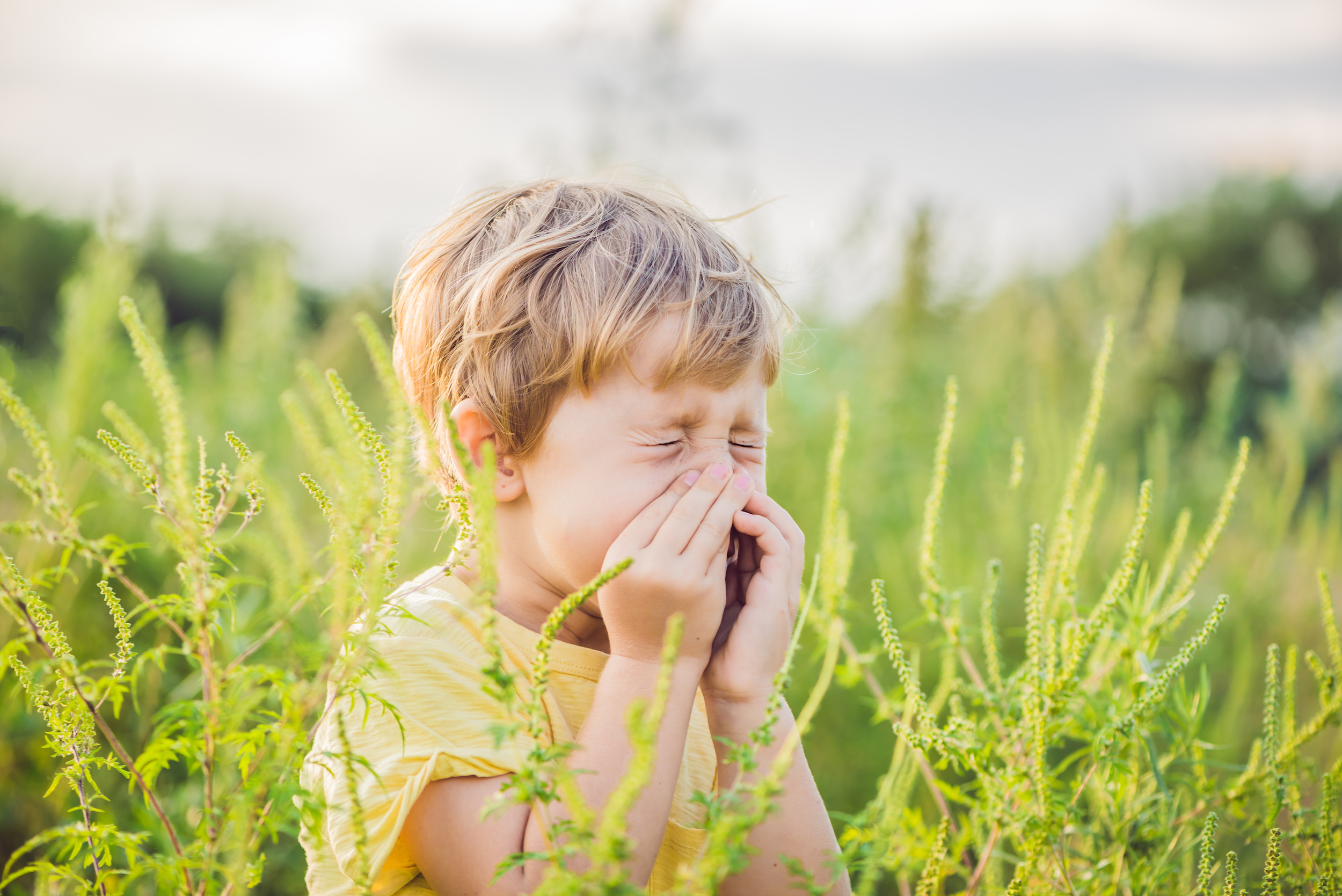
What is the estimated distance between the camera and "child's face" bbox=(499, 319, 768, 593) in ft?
5.03

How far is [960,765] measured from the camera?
1.35m

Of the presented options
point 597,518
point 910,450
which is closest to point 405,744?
point 597,518

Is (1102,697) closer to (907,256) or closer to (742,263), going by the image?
(742,263)

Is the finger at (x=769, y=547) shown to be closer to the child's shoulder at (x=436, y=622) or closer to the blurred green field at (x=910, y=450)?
the child's shoulder at (x=436, y=622)

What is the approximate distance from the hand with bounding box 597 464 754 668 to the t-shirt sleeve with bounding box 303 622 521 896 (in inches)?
9.4

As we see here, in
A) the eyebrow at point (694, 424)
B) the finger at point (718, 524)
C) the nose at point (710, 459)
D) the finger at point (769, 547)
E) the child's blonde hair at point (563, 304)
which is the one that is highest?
the child's blonde hair at point (563, 304)

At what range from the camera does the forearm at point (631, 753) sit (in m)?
1.29

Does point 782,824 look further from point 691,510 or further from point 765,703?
point 691,510

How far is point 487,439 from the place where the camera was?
168 centimetres

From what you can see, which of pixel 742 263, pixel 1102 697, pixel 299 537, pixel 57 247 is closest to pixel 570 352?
pixel 742 263

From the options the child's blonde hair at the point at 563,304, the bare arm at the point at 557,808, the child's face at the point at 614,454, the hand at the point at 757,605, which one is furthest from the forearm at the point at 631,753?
the child's blonde hair at the point at 563,304

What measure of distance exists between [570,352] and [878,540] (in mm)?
2236

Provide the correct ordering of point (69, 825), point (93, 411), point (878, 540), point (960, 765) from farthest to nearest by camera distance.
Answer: point (878, 540) < point (93, 411) < point (960, 765) < point (69, 825)

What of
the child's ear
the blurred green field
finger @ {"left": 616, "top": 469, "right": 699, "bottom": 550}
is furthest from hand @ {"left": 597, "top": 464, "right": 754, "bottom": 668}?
the blurred green field
